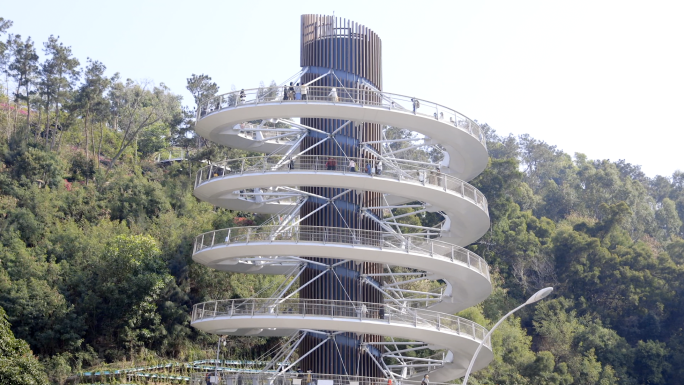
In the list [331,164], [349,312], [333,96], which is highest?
[333,96]

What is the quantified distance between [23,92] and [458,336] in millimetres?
45103

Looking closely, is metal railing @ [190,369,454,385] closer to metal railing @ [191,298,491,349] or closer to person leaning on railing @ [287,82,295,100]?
metal railing @ [191,298,491,349]

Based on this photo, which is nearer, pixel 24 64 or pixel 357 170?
pixel 357 170

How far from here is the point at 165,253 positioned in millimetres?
56844

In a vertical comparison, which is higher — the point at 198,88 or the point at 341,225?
the point at 198,88

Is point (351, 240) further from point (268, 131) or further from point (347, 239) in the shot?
point (268, 131)

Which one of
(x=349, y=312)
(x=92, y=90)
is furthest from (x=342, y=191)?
(x=92, y=90)

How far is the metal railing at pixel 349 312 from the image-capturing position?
4088 centimetres

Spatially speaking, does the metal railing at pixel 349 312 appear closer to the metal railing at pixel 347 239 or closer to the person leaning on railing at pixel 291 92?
the metal railing at pixel 347 239

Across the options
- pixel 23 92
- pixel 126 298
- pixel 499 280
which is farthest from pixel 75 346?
pixel 499 280

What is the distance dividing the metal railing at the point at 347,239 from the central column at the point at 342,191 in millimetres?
628

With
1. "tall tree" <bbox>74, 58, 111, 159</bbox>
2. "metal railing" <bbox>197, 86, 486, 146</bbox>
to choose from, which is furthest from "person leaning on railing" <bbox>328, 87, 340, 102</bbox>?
"tall tree" <bbox>74, 58, 111, 159</bbox>

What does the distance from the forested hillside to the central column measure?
12678mm

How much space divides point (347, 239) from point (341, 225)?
8.83ft
